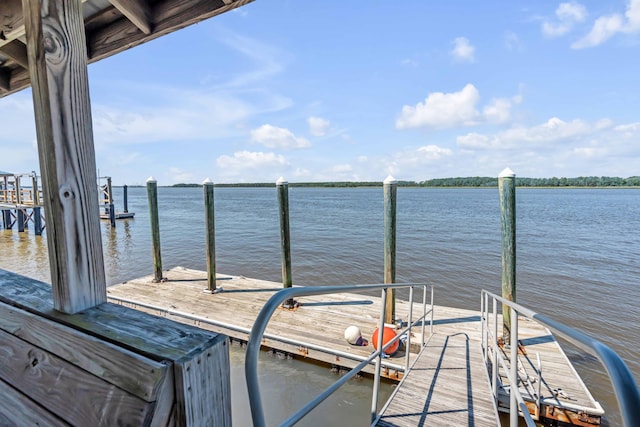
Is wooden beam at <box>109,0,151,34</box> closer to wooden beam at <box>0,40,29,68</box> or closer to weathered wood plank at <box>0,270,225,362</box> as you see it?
wooden beam at <box>0,40,29,68</box>

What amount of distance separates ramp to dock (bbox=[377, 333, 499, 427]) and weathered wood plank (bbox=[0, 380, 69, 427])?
217cm

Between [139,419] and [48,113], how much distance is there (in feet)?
2.82

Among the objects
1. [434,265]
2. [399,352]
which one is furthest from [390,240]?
[434,265]

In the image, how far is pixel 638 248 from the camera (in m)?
13.9

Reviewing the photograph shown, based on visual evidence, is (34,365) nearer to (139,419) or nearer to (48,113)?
(139,419)

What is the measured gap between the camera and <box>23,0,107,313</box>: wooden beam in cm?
88

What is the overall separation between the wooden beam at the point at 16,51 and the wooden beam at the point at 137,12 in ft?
3.35

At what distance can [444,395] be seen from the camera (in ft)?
9.18

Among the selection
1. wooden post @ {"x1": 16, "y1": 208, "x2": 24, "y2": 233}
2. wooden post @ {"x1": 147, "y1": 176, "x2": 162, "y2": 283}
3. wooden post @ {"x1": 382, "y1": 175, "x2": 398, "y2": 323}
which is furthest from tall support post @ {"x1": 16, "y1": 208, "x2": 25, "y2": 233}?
wooden post @ {"x1": 382, "y1": 175, "x2": 398, "y2": 323}

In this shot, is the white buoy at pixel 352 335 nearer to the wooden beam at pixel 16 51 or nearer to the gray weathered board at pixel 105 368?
the gray weathered board at pixel 105 368

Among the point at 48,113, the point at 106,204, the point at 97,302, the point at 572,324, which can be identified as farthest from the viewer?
the point at 106,204

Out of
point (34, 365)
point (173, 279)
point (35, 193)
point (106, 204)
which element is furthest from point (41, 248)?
point (34, 365)

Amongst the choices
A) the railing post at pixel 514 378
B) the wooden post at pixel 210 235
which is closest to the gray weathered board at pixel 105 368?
the railing post at pixel 514 378

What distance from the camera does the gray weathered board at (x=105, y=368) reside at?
25.4 inches
